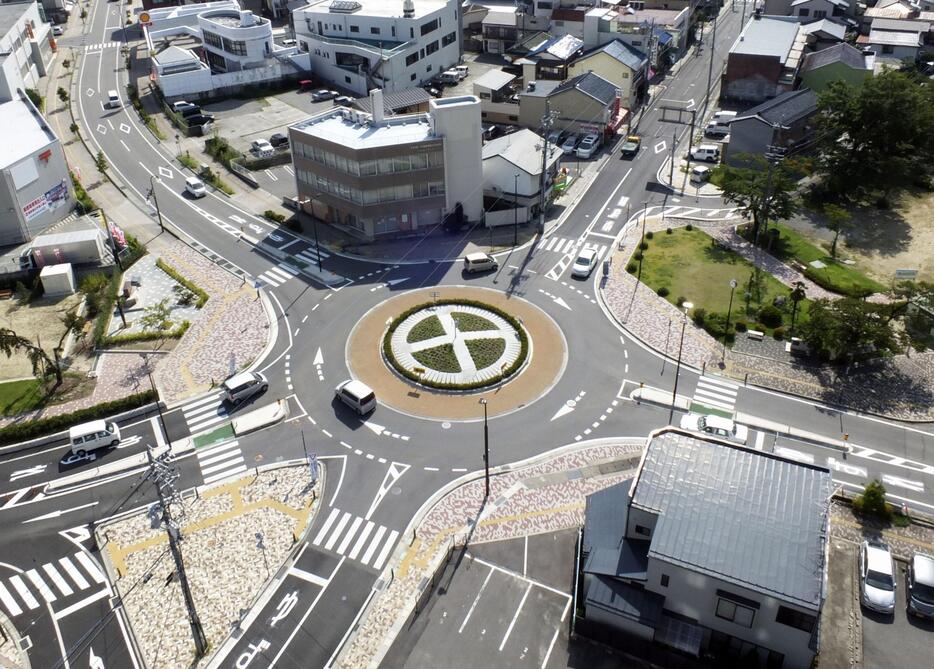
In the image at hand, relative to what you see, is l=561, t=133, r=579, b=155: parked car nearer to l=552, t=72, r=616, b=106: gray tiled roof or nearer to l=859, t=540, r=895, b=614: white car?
l=552, t=72, r=616, b=106: gray tiled roof

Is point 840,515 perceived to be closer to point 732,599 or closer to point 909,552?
point 909,552

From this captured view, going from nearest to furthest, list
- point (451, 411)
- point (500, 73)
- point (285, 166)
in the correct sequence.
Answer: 1. point (451, 411)
2. point (285, 166)
3. point (500, 73)

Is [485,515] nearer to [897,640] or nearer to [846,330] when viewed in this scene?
[897,640]

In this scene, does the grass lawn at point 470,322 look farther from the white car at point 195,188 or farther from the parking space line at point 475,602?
the white car at point 195,188

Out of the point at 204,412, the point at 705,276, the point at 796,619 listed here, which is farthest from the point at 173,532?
the point at 705,276

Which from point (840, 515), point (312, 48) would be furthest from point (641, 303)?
point (312, 48)
